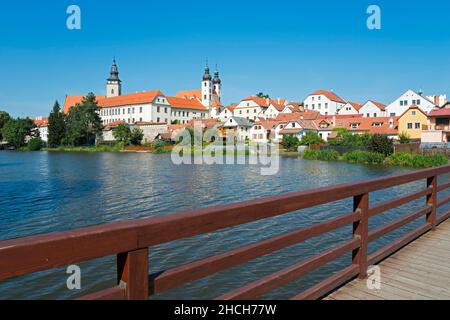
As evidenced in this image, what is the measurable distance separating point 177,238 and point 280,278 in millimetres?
1327

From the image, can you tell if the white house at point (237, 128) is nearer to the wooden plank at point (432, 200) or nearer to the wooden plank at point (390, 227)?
the wooden plank at point (432, 200)

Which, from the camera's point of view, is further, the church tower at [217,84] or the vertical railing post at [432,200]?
the church tower at [217,84]

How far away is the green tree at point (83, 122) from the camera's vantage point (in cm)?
8438

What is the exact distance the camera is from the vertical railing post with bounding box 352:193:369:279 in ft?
13.5

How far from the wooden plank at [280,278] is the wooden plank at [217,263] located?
24cm

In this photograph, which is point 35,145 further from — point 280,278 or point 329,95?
point 280,278

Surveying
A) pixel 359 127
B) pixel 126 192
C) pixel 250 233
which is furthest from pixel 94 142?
pixel 250 233

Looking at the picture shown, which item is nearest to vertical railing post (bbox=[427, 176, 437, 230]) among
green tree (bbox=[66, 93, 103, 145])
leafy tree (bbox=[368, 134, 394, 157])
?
leafy tree (bbox=[368, 134, 394, 157])

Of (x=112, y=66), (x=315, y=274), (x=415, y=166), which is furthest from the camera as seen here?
(x=112, y=66)

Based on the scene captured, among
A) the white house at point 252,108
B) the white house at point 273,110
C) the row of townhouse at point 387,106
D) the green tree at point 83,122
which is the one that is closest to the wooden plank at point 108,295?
the row of townhouse at point 387,106

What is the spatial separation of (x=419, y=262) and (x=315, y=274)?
2871mm

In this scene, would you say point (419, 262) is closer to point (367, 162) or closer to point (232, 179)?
point (232, 179)

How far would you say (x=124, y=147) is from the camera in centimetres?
7825
